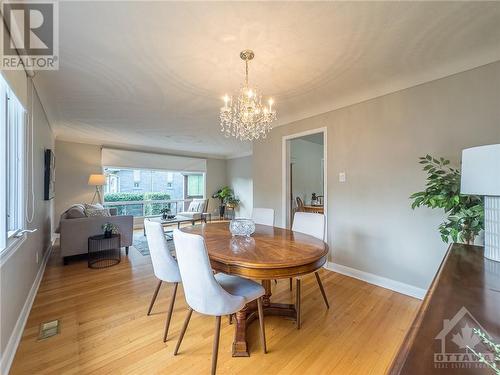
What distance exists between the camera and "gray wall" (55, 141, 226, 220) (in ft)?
16.9

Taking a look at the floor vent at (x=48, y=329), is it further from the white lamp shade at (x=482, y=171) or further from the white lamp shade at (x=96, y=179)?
the white lamp shade at (x=96, y=179)

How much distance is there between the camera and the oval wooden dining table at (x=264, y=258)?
1.38m

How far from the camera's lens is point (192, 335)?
1817 millimetres

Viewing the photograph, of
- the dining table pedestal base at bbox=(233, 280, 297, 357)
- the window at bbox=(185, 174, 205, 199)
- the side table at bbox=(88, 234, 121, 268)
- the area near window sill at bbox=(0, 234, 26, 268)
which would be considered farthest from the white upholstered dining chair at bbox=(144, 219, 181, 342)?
the window at bbox=(185, 174, 205, 199)

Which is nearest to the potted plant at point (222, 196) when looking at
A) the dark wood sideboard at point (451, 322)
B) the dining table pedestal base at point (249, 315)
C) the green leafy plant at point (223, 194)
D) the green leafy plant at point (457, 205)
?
the green leafy plant at point (223, 194)

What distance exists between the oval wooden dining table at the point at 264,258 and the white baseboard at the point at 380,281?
1.27 meters

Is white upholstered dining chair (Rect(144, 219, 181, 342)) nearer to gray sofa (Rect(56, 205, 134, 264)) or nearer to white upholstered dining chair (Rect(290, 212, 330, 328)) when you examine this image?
white upholstered dining chair (Rect(290, 212, 330, 328))

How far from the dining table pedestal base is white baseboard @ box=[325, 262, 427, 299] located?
1.25 m

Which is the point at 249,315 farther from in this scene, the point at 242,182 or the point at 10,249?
the point at 242,182

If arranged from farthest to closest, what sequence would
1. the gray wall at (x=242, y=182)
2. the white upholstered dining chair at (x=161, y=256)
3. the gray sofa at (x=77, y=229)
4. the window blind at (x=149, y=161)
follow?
the gray wall at (x=242, y=182), the window blind at (x=149, y=161), the gray sofa at (x=77, y=229), the white upholstered dining chair at (x=161, y=256)

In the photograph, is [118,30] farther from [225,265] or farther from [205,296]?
[205,296]

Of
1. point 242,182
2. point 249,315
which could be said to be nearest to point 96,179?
point 242,182

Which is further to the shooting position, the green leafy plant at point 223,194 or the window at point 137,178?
the green leafy plant at point 223,194

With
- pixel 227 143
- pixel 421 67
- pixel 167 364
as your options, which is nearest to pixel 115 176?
pixel 227 143
